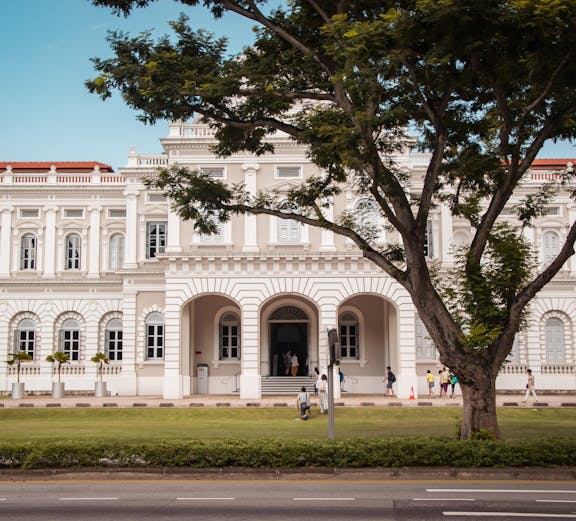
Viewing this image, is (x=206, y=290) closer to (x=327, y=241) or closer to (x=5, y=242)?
(x=327, y=241)

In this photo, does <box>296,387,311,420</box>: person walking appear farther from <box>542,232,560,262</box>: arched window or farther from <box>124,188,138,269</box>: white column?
<box>542,232,560,262</box>: arched window

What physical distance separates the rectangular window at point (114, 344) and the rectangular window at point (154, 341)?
2798 millimetres

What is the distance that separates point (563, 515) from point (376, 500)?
258cm

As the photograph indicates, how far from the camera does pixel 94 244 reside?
125 ft

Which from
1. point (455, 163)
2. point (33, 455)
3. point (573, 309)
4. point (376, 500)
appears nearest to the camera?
point (376, 500)

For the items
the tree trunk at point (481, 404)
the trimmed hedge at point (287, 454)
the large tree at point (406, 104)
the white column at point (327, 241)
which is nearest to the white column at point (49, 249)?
the white column at point (327, 241)

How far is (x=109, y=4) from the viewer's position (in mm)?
13969

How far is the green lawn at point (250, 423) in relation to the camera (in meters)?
19.3

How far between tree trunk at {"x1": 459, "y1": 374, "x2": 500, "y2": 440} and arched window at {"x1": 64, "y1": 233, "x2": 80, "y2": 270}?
91.8ft

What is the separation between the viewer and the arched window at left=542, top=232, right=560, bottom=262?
3694 cm

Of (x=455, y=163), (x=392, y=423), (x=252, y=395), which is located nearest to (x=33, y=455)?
(x=455, y=163)

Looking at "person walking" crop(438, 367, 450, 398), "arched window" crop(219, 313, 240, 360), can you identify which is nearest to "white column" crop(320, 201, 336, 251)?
"arched window" crop(219, 313, 240, 360)

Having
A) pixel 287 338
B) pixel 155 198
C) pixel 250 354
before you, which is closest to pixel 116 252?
pixel 155 198

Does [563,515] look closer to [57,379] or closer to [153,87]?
[153,87]
